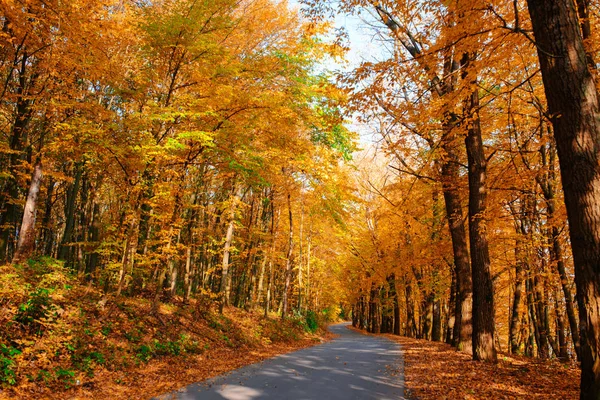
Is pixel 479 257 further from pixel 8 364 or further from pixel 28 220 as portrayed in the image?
pixel 28 220

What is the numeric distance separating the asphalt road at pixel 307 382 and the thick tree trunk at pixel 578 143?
3356 mm

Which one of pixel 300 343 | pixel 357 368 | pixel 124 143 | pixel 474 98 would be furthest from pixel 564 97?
pixel 300 343

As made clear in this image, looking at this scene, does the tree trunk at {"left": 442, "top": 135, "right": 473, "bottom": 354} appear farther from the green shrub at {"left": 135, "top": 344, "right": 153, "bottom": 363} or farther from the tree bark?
the green shrub at {"left": 135, "top": 344, "right": 153, "bottom": 363}

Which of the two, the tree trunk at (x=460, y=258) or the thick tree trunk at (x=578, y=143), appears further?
the tree trunk at (x=460, y=258)

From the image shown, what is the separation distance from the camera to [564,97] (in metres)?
4.32

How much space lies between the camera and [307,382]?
24.6ft

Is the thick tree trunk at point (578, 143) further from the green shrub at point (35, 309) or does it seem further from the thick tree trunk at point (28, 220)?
the thick tree trunk at point (28, 220)

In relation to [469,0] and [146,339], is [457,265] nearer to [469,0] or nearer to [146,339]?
[469,0]

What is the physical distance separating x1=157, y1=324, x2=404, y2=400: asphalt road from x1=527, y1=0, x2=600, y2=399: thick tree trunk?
3.36m

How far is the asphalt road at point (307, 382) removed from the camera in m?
6.30

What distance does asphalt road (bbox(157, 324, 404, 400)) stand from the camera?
6.30 metres

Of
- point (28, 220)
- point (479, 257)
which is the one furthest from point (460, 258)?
point (28, 220)

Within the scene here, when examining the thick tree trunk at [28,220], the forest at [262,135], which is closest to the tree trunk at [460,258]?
the forest at [262,135]

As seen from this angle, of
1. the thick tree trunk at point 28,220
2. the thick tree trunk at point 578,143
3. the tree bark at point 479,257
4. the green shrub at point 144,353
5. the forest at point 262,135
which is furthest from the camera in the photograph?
the thick tree trunk at point 28,220
